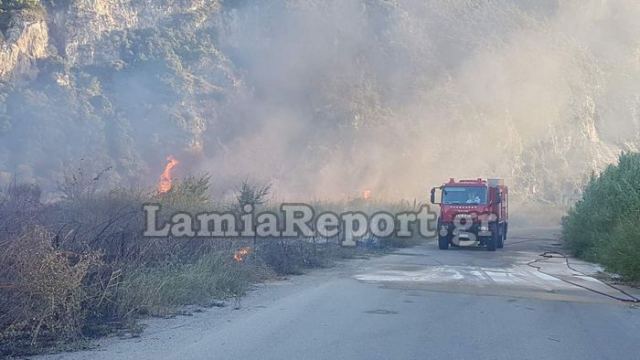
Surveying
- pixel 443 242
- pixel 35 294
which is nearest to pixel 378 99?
pixel 443 242

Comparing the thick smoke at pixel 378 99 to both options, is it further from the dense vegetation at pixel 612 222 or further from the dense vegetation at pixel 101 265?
the dense vegetation at pixel 101 265

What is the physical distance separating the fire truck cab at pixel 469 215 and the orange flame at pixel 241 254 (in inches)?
584

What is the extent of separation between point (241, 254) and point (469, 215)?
15.8 meters

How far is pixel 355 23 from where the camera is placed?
7200 cm

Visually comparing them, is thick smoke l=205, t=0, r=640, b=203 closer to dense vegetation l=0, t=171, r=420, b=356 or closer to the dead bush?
dense vegetation l=0, t=171, r=420, b=356

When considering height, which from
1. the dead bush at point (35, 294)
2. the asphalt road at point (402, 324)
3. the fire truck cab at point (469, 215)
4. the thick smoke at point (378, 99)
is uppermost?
the thick smoke at point (378, 99)

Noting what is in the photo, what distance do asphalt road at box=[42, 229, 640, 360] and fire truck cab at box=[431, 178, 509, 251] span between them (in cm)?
1200

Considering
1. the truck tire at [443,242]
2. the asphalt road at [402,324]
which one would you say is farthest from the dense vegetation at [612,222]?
the truck tire at [443,242]

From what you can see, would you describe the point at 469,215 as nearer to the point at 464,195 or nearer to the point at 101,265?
the point at 464,195

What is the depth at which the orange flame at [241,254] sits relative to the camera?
1528 centimetres

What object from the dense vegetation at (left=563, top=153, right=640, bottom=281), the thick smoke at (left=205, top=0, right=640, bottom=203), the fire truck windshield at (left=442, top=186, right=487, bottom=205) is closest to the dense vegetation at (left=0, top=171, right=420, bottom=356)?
the dense vegetation at (left=563, top=153, right=640, bottom=281)

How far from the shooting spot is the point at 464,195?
2977 centimetres

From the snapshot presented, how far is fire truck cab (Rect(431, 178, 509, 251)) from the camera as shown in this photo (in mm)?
29141

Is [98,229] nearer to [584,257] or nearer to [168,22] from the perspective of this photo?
[584,257]
